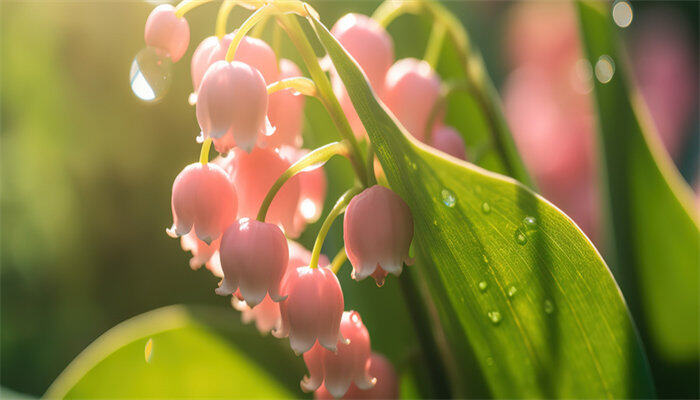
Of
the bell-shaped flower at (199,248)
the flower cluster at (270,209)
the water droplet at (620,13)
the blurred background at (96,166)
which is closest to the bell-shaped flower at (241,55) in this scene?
the flower cluster at (270,209)

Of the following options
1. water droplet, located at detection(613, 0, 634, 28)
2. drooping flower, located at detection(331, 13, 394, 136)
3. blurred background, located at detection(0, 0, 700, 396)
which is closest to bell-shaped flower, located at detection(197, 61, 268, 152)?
drooping flower, located at detection(331, 13, 394, 136)

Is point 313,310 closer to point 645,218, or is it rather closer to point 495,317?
point 495,317

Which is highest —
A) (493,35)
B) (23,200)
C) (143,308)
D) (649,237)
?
(493,35)

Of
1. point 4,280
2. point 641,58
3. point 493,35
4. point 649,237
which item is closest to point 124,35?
point 4,280

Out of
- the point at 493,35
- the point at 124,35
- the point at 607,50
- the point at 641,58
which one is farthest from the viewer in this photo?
the point at 493,35

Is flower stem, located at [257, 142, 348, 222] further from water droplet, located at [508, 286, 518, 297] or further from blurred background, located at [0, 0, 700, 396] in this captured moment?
blurred background, located at [0, 0, 700, 396]

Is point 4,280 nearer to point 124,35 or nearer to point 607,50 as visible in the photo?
point 124,35

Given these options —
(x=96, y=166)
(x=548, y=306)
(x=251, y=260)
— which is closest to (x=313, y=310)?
(x=251, y=260)
